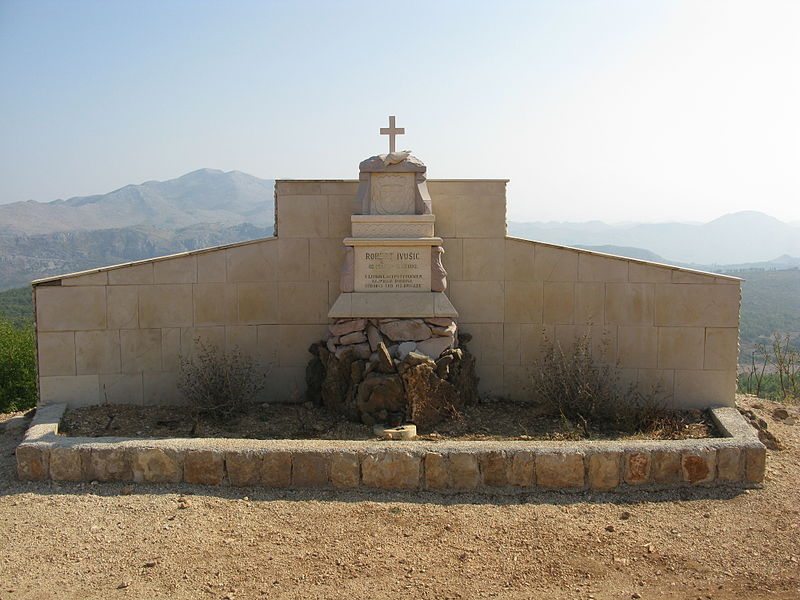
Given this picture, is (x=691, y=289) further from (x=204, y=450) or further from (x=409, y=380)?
(x=204, y=450)

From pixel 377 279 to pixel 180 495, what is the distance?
304 cm

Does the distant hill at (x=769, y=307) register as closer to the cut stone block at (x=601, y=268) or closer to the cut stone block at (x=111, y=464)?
the cut stone block at (x=601, y=268)

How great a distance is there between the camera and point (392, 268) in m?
6.90

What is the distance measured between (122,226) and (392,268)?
130 meters

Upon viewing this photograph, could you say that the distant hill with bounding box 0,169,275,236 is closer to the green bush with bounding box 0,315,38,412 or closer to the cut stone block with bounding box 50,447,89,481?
the green bush with bounding box 0,315,38,412

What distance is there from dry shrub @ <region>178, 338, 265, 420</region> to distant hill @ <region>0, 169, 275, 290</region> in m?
33.8

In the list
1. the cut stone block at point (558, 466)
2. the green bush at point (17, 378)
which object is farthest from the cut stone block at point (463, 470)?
the green bush at point (17, 378)

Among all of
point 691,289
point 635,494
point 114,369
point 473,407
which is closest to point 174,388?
point 114,369

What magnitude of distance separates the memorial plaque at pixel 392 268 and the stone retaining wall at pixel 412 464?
7.15ft

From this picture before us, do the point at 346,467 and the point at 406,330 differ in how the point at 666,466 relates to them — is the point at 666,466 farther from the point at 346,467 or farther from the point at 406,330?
the point at 406,330

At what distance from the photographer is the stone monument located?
20.8ft

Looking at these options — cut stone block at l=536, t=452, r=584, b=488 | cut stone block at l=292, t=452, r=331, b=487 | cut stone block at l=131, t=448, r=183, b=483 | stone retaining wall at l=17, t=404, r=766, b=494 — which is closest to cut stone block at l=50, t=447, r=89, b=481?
stone retaining wall at l=17, t=404, r=766, b=494

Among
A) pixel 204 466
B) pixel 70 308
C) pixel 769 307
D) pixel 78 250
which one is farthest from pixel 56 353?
pixel 78 250

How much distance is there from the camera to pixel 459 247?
7617mm
